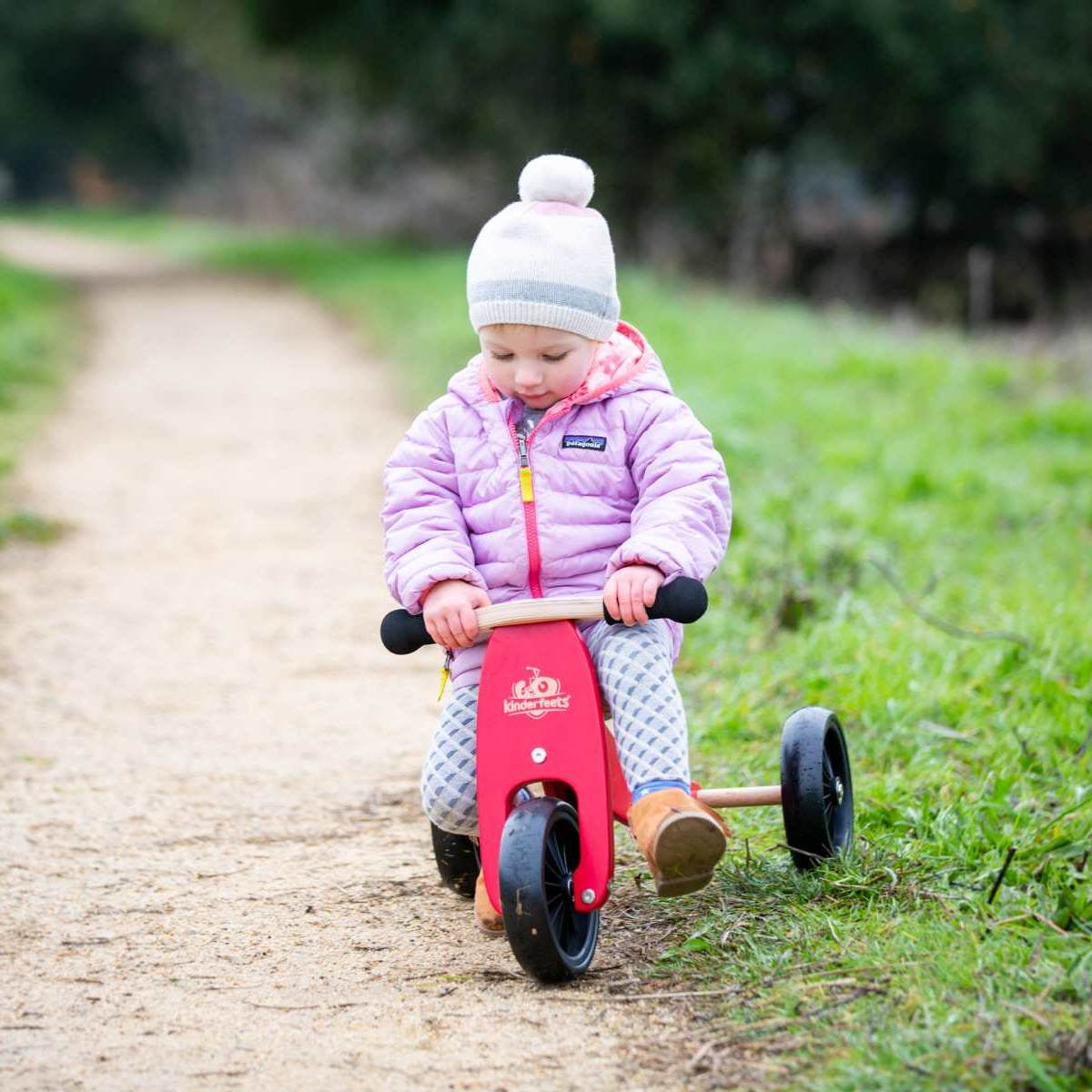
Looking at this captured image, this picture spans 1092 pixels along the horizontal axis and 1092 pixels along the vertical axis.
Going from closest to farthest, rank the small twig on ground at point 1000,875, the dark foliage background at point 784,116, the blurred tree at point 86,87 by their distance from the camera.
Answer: the small twig on ground at point 1000,875 → the dark foliage background at point 784,116 → the blurred tree at point 86,87

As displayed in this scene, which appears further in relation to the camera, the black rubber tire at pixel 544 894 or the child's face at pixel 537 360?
the child's face at pixel 537 360

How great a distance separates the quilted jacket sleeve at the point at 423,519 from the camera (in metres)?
3.15

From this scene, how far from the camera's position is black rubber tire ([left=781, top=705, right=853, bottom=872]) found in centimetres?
329

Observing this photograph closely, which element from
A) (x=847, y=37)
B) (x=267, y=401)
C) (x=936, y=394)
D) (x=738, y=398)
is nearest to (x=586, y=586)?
A: (x=738, y=398)

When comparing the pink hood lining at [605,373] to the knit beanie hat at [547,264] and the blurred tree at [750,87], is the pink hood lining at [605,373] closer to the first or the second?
the knit beanie hat at [547,264]

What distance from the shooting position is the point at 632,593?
3004mm

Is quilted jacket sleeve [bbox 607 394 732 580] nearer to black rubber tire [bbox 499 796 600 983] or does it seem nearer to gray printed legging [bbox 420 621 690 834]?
gray printed legging [bbox 420 621 690 834]

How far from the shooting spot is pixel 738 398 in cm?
873

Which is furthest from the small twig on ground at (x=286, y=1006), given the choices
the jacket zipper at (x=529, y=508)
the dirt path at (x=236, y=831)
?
the jacket zipper at (x=529, y=508)

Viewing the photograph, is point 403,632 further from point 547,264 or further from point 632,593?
point 547,264

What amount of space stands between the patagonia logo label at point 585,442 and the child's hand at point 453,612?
1.18 ft

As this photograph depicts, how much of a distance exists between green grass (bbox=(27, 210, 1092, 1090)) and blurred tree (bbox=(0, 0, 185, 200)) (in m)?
29.0

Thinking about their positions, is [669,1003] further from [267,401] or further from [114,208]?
[114,208]

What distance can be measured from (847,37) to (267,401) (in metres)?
7.83
